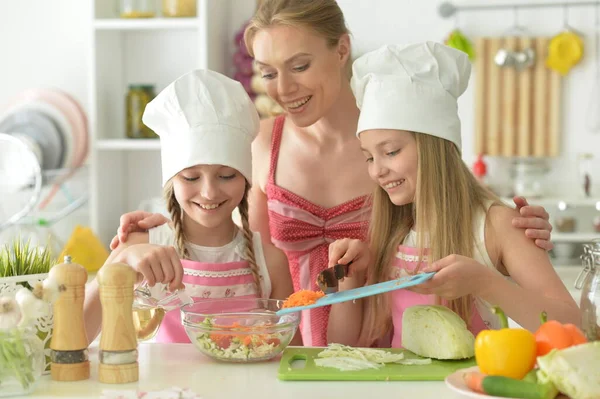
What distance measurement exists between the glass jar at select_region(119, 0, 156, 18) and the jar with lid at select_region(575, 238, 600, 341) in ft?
8.23

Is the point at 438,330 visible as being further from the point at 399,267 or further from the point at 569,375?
the point at 399,267

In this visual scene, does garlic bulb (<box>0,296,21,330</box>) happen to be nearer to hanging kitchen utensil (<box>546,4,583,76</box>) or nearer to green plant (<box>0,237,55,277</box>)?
green plant (<box>0,237,55,277</box>)

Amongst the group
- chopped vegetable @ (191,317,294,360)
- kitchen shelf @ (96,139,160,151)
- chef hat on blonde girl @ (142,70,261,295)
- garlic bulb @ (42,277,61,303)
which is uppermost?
chef hat on blonde girl @ (142,70,261,295)

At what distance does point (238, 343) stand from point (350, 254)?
1.23 ft

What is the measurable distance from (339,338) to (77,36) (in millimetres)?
2330

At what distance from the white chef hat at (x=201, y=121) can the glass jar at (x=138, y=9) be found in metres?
1.85

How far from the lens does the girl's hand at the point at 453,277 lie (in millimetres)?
1226

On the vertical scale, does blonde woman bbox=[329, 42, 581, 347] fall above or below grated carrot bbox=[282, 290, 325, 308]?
above

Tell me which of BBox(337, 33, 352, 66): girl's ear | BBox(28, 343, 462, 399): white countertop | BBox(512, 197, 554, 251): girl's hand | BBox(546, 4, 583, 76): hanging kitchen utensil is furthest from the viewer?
BBox(546, 4, 583, 76): hanging kitchen utensil

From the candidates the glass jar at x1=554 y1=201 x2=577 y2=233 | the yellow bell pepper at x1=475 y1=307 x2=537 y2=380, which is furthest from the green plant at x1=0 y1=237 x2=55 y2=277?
the glass jar at x1=554 y1=201 x2=577 y2=233

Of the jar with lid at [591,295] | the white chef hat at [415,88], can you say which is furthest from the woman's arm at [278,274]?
the jar with lid at [591,295]

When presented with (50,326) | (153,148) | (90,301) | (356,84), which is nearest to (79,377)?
(50,326)

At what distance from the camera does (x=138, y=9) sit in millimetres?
3373

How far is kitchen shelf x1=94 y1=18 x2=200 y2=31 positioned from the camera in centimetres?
329
